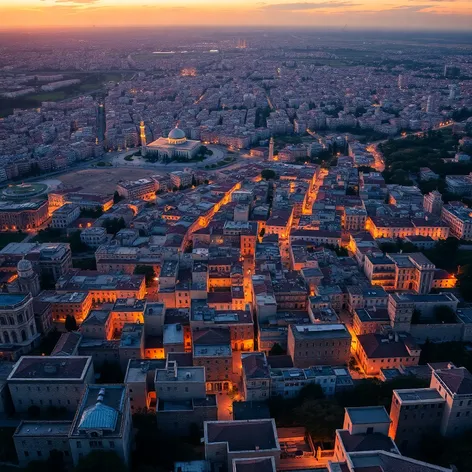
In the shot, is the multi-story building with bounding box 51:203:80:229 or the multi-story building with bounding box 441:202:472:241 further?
the multi-story building with bounding box 51:203:80:229

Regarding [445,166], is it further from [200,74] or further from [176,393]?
[200,74]

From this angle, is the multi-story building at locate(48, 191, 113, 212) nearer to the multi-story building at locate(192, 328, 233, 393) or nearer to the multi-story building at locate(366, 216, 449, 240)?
the multi-story building at locate(366, 216, 449, 240)

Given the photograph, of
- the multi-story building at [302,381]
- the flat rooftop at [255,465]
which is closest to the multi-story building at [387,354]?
the multi-story building at [302,381]

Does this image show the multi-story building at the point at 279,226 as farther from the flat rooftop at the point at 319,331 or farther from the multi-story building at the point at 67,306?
the multi-story building at the point at 67,306

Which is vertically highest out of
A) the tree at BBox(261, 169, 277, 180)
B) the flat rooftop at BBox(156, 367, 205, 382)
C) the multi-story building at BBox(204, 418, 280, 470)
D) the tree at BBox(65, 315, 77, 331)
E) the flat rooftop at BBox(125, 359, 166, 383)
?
the flat rooftop at BBox(156, 367, 205, 382)

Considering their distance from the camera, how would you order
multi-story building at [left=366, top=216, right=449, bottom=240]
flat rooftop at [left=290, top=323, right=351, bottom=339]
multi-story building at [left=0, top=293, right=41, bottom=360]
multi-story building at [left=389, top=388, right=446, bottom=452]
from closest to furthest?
multi-story building at [left=389, top=388, right=446, bottom=452], flat rooftop at [left=290, top=323, right=351, bottom=339], multi-story building at [left=0, top=293, right=41, bottom=360], multi-story building at [left=366, top=216, right=449, bottom=240]

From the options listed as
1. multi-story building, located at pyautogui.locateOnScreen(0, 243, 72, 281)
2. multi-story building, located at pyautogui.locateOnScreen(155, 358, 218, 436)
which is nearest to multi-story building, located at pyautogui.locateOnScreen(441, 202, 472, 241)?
multi-story building, located at pyautogui.locateOnScreen(155, 358, 218, 436)

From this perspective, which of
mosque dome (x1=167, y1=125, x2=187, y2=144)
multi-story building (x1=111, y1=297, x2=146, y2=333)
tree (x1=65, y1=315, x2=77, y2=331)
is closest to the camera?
multi-story building (x1=111, y1=297, x2=146, y2=333)

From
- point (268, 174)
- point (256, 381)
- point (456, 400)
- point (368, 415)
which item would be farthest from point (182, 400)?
point (268, 174)
